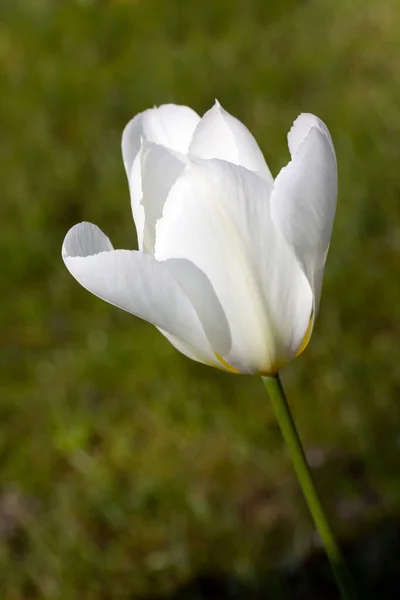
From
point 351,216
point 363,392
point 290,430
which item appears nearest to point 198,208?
point 290,430

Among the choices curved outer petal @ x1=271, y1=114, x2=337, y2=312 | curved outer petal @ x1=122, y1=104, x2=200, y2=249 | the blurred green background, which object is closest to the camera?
curved outer petal @ x1=271, y1=114, x2=337, y2=312

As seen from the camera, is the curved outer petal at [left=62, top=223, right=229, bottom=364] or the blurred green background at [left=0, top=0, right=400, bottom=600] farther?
the blurred green background at [left=0, top=0, right=400, bottom=600]

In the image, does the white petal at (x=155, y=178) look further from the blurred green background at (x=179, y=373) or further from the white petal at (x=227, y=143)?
the blurred green background at (x=179, y=373)

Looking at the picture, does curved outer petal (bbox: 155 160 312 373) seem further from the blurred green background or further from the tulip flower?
the blurred green background

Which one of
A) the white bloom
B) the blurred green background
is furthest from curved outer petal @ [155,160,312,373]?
the blurred green background

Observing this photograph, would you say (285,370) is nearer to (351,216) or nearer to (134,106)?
(351,216)

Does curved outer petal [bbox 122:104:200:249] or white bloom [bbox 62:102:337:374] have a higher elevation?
curved outer petal [bbox 122:104:200:249]

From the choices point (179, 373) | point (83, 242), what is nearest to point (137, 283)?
point (83, 242)
